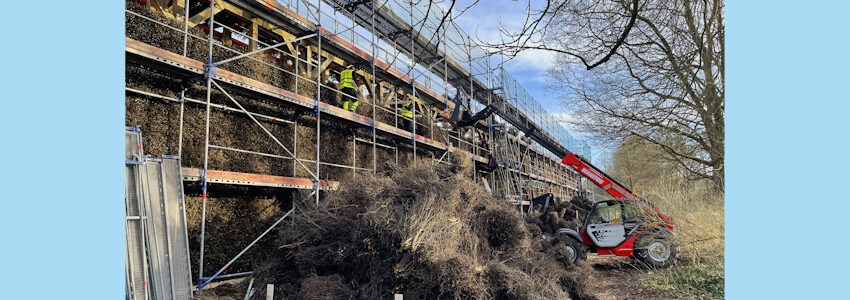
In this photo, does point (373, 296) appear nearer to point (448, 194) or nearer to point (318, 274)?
point (318, 274)

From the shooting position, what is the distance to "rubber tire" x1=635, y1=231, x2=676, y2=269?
13.5ft

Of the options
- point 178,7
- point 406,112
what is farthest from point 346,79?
point 178,7

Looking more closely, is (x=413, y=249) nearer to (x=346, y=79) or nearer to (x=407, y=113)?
(x=346, y=79)

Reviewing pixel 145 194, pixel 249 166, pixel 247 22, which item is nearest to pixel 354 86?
pixel 247 22

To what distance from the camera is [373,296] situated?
331 cm

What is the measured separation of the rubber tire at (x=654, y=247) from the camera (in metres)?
4.11

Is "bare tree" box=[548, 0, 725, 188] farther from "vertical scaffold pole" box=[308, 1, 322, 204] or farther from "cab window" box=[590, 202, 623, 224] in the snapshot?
"vertical scaffold pole" box=[308, 1, 322, 204]

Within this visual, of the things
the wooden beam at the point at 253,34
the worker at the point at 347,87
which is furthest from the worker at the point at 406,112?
the wooden beam at the point at 253,34

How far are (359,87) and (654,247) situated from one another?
161 inches

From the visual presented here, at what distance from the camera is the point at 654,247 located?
15.3ft

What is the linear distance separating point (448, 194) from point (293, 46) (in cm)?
292

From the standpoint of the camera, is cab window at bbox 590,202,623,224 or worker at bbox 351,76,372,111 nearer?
cab window at bbox 590,202,623,224

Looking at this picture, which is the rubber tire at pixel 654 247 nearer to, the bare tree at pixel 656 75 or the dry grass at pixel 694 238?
the dry grass at pixel 694 238

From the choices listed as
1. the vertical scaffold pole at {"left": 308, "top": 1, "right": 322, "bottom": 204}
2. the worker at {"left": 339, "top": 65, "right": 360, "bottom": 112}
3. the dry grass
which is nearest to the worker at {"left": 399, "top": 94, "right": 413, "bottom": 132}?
the worker at {"left": 339, "top": 65, "right": 360, "bottom": 112}
